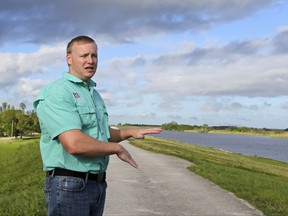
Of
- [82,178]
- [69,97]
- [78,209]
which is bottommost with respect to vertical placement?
[78,209]

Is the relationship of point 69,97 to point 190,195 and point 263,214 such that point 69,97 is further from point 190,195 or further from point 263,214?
point 190,195

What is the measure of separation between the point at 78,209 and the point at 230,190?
28.6ft

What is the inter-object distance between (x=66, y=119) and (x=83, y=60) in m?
0.48

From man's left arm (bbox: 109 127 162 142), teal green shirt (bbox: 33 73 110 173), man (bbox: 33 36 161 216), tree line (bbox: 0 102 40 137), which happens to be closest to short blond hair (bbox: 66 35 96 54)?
man (bbox: 33 36 161 216)

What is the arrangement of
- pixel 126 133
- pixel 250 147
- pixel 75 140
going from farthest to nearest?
1. pixel 250 147
2. pixel 126 133
3. pixel 75 140

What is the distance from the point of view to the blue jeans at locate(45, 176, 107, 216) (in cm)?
310

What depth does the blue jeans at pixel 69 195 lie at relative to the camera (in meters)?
3.10

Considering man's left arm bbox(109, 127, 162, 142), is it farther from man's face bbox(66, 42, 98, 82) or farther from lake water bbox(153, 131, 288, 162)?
lake water bbox(153, 131, 288, 162)

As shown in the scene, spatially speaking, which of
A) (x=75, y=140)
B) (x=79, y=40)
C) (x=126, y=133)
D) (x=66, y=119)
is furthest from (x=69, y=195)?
(x=79, y=40)

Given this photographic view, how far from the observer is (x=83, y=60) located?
325cm

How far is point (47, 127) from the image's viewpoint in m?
3.10

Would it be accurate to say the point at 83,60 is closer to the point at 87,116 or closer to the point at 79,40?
the point at 79,40

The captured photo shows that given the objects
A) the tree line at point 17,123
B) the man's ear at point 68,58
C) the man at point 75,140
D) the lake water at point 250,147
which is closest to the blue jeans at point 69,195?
the man at point 75,140

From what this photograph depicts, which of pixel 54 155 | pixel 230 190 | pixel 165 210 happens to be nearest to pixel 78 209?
pixel 54 155
